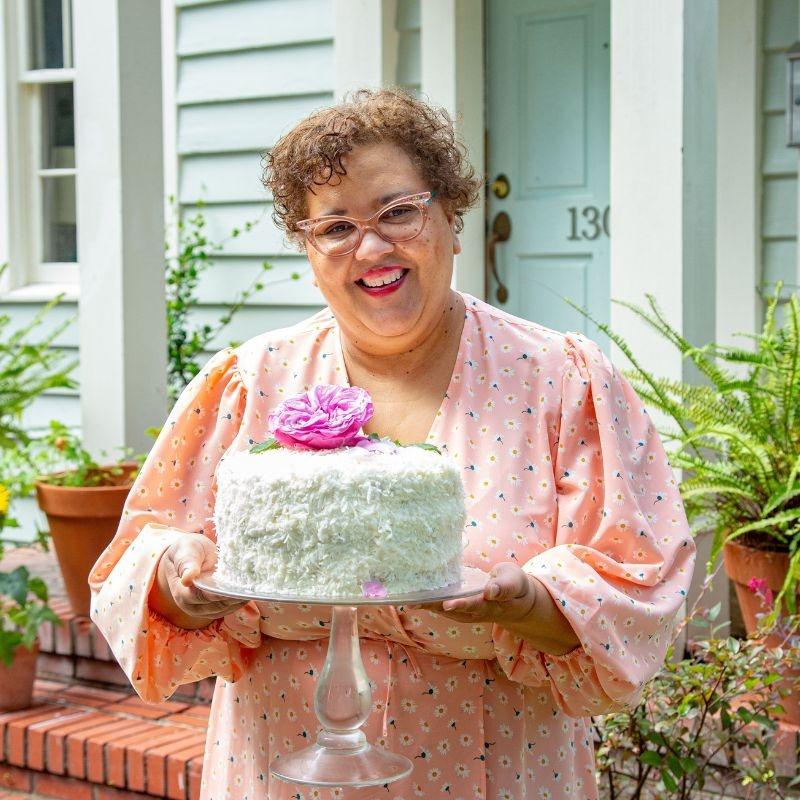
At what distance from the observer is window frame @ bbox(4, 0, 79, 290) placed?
640 centimetres

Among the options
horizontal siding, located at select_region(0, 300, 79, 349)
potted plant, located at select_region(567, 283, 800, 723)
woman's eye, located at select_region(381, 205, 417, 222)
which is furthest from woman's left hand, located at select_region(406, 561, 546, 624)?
horizontal siding, located at select_region(0, 300, 79, 349)

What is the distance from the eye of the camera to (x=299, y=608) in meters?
1.91

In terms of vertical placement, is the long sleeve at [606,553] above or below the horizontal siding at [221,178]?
below

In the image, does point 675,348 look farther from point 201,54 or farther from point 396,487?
point 201,54

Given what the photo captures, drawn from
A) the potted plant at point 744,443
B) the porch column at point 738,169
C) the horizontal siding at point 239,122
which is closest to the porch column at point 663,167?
the potted plant at point 744,443

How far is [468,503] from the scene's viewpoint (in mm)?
1896

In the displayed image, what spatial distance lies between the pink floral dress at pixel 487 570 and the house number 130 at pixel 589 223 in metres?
3.02

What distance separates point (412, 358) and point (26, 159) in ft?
16.6

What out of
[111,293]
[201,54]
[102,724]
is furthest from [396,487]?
[201,54]

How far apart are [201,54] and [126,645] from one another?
4453mm

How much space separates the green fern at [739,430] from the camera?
325 cm

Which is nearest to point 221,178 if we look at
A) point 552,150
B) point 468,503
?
point 552,150

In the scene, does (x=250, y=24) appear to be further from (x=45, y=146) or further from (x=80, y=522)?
(x=80, y=522)

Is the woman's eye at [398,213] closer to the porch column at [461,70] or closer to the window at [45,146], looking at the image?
the porch column at [461,70]
